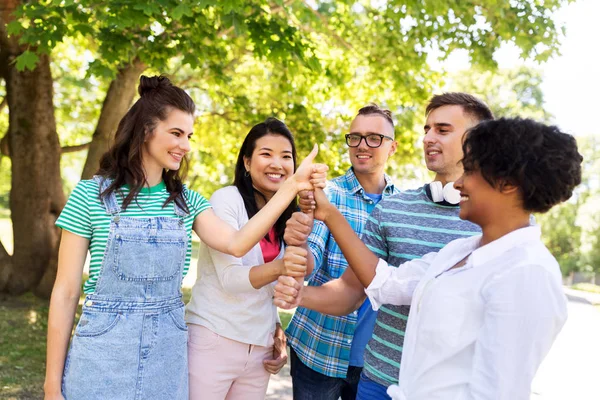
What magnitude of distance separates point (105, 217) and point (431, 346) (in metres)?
1.39

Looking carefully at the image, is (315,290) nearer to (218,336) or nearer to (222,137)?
(218,336)

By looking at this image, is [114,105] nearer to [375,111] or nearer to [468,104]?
[375,111]

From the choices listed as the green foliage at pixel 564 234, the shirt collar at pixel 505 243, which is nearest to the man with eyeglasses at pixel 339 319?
the shirt collar at pixel 505 243

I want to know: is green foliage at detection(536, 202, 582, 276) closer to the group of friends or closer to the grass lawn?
the grass lawn

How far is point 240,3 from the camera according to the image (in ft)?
18.0

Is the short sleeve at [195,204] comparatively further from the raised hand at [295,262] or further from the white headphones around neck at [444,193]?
the white headphones around neck at [444,193]

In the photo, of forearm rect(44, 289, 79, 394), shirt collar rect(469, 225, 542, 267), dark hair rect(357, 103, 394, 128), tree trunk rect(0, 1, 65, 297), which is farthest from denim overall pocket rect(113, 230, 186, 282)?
tree trunk rect(0, 1, 65, 297)

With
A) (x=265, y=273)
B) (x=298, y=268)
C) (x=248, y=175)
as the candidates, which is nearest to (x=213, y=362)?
(x=265, y=273)

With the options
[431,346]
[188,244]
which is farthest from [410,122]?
[431,346]

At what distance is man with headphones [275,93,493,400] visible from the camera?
2.75m

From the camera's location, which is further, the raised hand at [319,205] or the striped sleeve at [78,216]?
the raised hand at [319,205]

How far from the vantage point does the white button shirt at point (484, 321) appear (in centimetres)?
167

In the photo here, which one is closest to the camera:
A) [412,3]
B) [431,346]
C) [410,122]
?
[431,346]

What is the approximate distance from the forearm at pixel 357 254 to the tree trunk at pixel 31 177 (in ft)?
23.9
